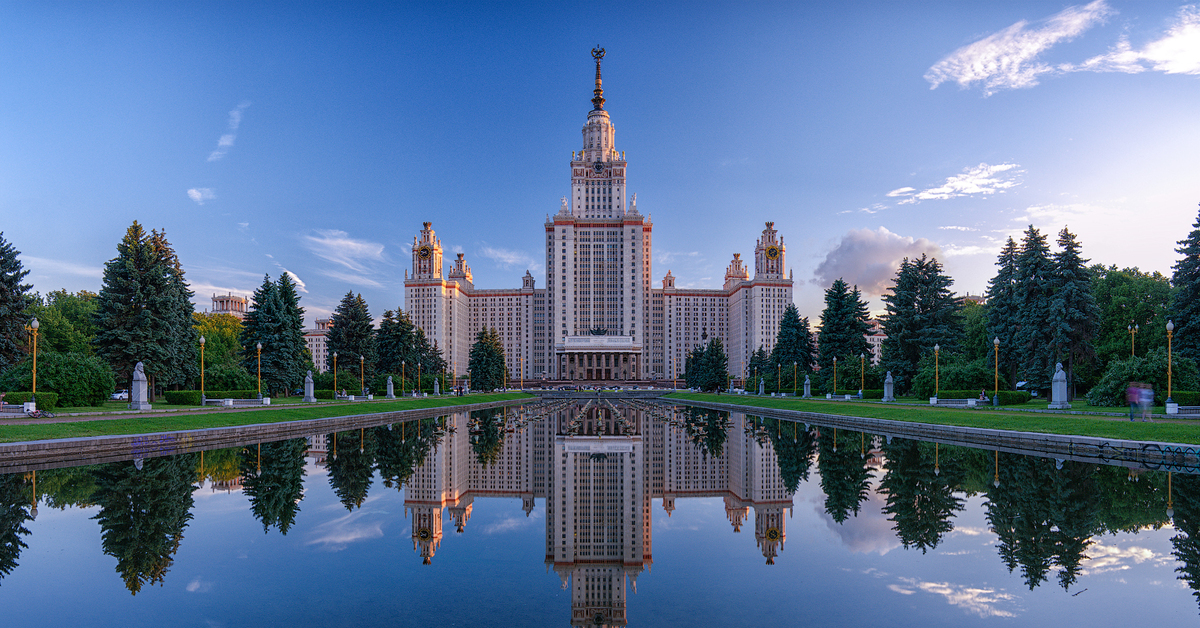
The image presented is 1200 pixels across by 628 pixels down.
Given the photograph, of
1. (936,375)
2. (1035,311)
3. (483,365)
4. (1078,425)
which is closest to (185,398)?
(1078,425)

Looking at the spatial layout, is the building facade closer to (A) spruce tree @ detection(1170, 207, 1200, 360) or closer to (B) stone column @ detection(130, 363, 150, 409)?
(A) spruce tree @ detection(1170, 207, 1200, 360)

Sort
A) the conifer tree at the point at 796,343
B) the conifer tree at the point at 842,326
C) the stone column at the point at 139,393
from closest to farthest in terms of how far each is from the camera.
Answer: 1. the stone column at the point at 139,393
2. the conifer tree at the point at 842,326
3. the conifer tree at the point at 796,343

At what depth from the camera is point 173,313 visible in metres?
38.6

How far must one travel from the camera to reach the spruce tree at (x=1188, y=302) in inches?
1351

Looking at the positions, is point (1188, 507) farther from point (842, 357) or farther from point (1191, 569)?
point (842, 357)

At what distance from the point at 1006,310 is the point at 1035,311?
6819 millimetres

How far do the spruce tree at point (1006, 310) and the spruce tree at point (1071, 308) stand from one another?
3317 millimetres

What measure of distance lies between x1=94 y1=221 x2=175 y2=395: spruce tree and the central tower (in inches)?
3632

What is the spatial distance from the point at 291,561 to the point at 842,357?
5626cm

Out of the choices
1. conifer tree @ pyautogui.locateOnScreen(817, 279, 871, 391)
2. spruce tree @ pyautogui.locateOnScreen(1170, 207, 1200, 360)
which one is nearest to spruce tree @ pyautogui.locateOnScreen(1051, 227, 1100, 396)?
spruce tree @ pyautogui.locateOnScreen(1170, 207, 1200, 360)

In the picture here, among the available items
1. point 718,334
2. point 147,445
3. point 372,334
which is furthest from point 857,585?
point 718,334

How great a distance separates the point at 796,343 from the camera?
6638cm

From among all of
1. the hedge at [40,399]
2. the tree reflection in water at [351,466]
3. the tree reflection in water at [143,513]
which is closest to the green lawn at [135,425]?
the hedge at [40,399]

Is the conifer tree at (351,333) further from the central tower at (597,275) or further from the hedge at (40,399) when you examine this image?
the central tower at (597,275)
